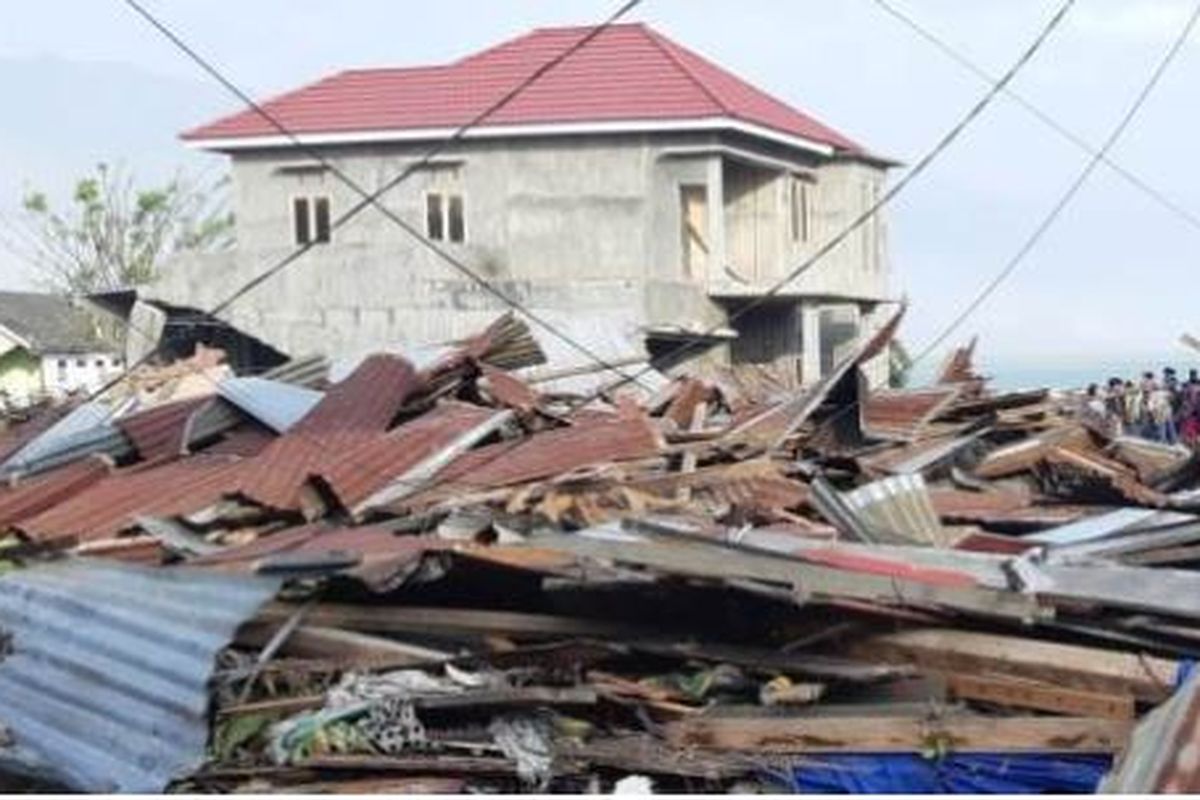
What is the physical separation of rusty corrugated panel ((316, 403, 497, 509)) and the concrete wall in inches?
628

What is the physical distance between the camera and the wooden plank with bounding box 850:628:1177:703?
4.94m

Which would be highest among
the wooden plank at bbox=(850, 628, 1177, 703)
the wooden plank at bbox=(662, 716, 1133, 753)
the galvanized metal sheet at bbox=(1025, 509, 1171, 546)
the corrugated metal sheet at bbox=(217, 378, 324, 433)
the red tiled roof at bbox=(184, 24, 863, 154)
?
the red tiled roof at bbox=(184, 24, 863, 154)

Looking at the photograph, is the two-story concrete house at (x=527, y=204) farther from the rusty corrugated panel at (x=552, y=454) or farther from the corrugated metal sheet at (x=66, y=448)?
the rusty corrugated panel at (x=552, y=454)

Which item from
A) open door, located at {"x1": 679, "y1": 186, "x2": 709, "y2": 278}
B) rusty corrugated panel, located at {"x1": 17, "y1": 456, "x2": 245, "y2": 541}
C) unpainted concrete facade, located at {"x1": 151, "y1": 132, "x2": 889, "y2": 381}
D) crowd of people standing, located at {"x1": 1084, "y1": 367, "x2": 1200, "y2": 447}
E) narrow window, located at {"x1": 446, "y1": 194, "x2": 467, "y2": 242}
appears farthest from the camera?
narrow window, located at {"x1": 446, "y1": 194, "x2": 467, "y2": 242}

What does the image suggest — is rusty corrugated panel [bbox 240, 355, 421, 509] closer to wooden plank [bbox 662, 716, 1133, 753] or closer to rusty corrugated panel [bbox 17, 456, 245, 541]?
rusty corrugated panel [bbox 17, 456, 245, 541]

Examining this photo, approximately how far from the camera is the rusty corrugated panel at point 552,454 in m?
7.42

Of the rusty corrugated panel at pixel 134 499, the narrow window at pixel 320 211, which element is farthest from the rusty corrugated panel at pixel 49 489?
the narrow window at pixel 320 211

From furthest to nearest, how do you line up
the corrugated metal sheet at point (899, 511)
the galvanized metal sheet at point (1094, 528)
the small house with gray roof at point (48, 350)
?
1. the small house with gray roof at point (48, 350)
2. the corrugated metal sheet at point (899, 511)
3. the galvanized metal sheet at point (1094, 528)

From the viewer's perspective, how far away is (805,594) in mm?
5176

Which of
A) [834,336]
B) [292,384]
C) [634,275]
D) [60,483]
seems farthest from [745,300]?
[60,483]

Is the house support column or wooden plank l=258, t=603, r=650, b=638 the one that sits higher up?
wooden plank l=258, t=603, r=650, b=638

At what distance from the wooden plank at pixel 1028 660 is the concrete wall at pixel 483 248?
18.9 m

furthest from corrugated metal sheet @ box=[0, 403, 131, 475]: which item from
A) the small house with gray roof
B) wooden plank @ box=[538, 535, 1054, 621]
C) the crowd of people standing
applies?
the small house with gray roof

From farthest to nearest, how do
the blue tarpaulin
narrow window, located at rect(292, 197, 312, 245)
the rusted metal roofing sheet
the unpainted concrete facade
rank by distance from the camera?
narrow window, located at rect(292, 197, 312, 245) < the unpainted concrete facade < the rusted metal roofing sheet < the blue tarpaulin
